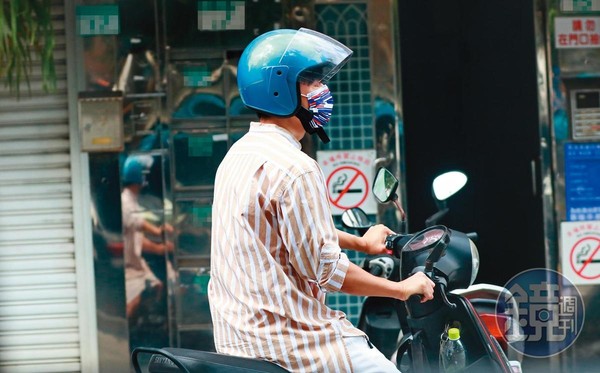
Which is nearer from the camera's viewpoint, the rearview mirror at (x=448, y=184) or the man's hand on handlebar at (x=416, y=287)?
the man's hand on handlebar at (x=416, y=287)

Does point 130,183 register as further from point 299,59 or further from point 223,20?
point 299,59

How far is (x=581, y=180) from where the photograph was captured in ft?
23.6

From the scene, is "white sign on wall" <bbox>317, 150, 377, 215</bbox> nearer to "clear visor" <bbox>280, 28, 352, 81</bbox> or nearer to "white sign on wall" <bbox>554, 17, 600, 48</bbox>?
"white sign on wall" <bbox>554, 17, 600, 48</bbox>

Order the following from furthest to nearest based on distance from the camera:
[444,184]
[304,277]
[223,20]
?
[223,20] < [444,184] < [304,277]

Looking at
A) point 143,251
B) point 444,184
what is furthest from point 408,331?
point 143,251

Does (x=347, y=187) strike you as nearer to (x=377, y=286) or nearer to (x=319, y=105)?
(x=319, y=105)

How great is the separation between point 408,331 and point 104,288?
3.17 m

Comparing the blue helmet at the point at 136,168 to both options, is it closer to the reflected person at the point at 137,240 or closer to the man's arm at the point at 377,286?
the reflected person at the point at 137,240

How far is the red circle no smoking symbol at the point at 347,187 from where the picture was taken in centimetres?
709

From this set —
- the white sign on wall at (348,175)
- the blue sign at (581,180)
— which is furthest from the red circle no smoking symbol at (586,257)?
the white sign on wall at (348,175)

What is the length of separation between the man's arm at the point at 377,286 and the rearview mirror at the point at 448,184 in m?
0.90

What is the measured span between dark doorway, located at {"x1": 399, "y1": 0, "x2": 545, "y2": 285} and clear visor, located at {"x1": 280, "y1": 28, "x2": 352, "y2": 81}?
4.33m

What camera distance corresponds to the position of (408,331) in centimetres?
441

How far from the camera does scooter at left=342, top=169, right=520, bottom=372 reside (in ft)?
12.3
